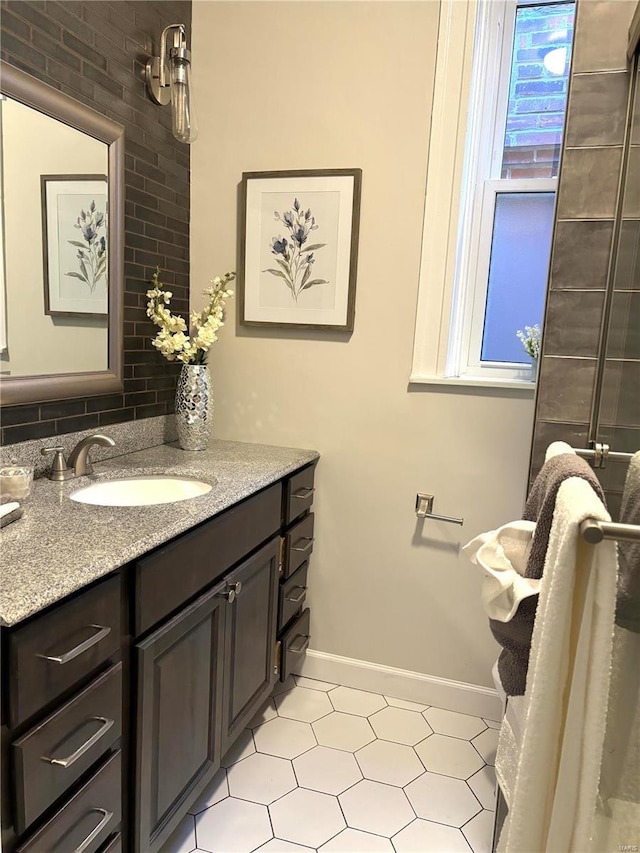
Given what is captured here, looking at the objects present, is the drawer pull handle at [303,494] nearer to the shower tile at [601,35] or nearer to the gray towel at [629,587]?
the gray towel at [629,587]

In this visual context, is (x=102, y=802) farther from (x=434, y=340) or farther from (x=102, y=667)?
(x=434, y=340)

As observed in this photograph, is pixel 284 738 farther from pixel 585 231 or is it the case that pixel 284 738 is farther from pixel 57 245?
pixel 585 231

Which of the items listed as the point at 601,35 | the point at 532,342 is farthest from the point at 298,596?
the point at 601,35

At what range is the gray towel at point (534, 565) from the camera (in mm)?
893

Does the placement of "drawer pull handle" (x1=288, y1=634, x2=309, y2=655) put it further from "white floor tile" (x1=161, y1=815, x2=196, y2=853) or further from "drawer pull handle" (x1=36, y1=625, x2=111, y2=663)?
"drawer pull handle" (x1=36, y1=625, x2=111, y2=663)

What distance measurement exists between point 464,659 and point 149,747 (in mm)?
1192

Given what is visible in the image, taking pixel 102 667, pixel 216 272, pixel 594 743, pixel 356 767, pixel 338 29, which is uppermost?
pixel 338 29

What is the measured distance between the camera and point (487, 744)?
6.08ft

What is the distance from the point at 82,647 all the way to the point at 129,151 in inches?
56.0

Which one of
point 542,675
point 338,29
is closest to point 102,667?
point 542,675

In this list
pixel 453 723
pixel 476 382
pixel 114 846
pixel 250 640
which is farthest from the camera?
pixel 453 723

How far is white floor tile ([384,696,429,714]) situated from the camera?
202 cm

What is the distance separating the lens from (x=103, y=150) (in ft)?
5.19

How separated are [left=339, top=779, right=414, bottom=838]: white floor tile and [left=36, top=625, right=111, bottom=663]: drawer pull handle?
38.9 inches
